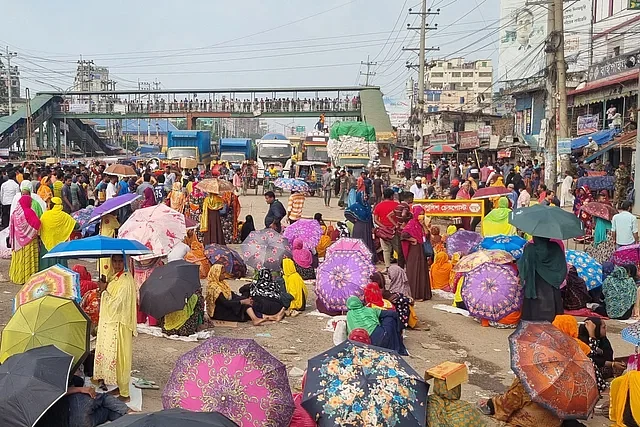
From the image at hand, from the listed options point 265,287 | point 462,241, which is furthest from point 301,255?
point 462,241

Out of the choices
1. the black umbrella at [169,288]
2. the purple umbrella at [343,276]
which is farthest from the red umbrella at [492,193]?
the black umbrella at [169,288]

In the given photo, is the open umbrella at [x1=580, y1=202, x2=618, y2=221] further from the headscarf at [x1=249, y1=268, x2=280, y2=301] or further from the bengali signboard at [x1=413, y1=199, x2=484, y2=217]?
the headscarf at [x1=249, y1=268, x2=280, y2=301]

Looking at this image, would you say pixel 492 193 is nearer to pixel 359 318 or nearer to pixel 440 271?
pixel 440 271

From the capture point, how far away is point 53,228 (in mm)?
11375

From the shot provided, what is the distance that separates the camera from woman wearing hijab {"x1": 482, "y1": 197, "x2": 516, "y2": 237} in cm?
1245

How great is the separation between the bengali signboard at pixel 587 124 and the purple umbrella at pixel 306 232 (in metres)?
19.9

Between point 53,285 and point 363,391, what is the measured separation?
11.1ft

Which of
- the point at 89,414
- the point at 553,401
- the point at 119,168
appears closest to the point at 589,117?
the point at 119,168

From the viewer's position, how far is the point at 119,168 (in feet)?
64.8

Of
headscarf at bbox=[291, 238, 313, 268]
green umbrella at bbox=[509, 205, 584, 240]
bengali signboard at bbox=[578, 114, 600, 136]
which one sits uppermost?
bengali signboard at bbox=[578, 114, 600, 136]

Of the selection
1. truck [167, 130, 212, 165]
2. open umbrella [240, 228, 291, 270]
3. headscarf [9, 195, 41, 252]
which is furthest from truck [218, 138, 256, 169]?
open umbrella [240, 228, 291, 270]

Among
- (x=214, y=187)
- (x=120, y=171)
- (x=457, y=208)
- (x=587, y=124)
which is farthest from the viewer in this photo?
(x=587, y=124)

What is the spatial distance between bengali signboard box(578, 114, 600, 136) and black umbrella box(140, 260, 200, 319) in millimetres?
24702

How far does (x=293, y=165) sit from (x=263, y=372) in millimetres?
30595
